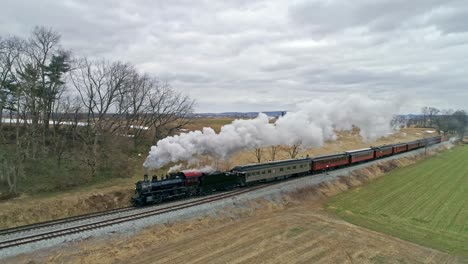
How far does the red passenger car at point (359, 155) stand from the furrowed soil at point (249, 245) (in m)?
26.9

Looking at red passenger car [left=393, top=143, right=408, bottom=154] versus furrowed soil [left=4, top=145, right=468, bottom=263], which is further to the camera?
red passenger car [left=393, top=143, right=408, bottom=154]

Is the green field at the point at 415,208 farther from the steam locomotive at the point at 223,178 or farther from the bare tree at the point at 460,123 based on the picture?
the bare tree at the point at 460,123

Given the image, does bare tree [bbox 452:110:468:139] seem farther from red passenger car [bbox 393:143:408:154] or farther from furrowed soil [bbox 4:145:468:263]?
furrowed soil [bbox 4:145:468:263]

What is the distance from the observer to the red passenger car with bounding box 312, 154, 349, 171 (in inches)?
1722

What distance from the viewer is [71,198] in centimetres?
2898

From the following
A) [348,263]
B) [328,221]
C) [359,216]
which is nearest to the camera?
[348,263]

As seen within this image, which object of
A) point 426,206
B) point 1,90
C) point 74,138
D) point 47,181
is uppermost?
point 1,90

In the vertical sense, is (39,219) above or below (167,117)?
below

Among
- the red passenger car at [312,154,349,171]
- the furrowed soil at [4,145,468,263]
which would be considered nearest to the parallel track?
the furrowed soil at [4,145,468,263]

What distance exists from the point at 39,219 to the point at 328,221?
22.7 m

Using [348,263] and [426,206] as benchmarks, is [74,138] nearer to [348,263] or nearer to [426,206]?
[348,263]

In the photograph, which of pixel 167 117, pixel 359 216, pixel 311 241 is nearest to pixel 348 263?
pixel 311 241

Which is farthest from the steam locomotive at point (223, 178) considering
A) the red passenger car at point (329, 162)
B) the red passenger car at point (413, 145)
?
the red passenger car at point (413, 145)

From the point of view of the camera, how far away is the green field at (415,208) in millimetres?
23344
